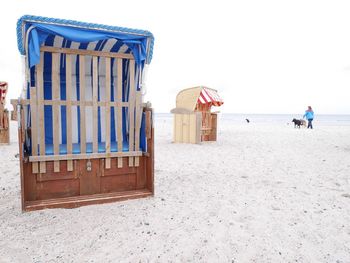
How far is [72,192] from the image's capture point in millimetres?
3584

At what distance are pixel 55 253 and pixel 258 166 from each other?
17.2ft

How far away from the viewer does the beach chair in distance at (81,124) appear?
122 inches

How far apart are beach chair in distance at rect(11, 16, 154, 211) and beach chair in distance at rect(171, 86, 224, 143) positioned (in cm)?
678

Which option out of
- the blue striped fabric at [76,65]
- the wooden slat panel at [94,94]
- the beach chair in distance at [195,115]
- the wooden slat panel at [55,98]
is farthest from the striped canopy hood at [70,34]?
the beach chair in distance at [195,115]

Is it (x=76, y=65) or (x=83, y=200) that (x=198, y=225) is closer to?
(x=83, y=200)

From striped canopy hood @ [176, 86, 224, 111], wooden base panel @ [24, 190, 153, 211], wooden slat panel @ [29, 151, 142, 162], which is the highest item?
striped canopy hood @ [176, 86, 224, 111]

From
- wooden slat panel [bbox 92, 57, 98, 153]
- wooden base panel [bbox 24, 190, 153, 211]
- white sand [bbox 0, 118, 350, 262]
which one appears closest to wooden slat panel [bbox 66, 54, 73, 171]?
wooden slat panel [bbox 92, 57, 98, 153]

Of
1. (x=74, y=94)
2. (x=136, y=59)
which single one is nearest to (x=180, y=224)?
(x=136, y=59)

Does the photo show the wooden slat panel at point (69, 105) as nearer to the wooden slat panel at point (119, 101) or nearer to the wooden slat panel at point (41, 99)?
the wooden slat panel at point (41, 99)

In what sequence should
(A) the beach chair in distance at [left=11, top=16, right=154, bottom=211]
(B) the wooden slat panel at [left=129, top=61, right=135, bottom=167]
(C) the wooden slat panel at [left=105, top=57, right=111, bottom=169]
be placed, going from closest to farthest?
(A) the beach chair in distance at [left=11, top=16, right=154, bottom=211] < (C) the wooden slat panel at [left=105, top=57, right=111, bottom=169] < (B) the wooden slat panel at [left=129, top=61, right=135, bottom=167]

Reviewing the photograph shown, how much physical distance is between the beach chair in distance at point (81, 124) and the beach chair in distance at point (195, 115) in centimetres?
678

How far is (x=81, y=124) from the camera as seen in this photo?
3473mm

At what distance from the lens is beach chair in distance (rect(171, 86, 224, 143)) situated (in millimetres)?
10578

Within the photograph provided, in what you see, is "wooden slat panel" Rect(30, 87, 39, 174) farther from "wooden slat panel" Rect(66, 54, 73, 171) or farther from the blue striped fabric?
"wooden slat panel" Rect(66, 54, 73, 171)
